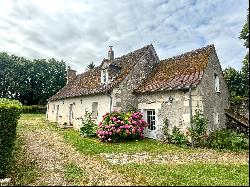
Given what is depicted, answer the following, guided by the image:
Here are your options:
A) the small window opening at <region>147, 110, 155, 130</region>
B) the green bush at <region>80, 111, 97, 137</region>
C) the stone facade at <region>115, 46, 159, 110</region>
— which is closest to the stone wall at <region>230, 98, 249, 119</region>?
the small window opening at <region>147, 110, 155, 130</region>

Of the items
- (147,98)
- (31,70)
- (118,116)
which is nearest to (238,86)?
(147,98)

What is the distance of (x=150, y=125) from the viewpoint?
15055 millimetres

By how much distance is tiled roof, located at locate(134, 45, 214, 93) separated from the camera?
13.5 meters

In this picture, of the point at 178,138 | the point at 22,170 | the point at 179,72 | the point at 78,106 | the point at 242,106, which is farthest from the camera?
the point at 78,106

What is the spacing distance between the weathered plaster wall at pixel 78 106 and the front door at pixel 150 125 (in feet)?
8.31

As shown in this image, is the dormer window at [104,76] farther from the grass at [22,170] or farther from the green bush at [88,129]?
the grass at [22,170]

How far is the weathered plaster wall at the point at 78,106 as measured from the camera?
16030 mm

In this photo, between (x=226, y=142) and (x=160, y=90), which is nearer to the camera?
(x=226, y=142)

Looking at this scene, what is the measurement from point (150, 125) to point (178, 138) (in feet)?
8.45

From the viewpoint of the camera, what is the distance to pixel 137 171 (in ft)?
24.6

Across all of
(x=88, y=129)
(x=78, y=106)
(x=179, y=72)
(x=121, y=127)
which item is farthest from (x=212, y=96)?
(x=78, y=106)

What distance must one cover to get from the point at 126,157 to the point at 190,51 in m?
9.84

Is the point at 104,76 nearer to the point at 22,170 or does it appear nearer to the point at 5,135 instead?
the point at 22,170

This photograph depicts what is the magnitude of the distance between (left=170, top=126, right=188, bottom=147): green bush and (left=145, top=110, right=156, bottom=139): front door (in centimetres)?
177
